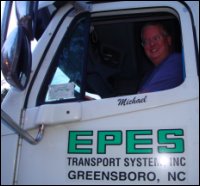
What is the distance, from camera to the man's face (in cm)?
285

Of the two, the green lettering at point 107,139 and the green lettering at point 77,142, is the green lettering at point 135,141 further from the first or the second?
the green lettering at point 77,142

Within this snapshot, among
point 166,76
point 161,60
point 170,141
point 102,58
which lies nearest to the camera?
point 170,141

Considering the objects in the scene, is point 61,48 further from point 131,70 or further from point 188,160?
point 131,70

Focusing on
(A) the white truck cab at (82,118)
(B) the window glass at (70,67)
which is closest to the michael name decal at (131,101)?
(A) the white truck cab at (82,118)

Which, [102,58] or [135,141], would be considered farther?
[102,58]

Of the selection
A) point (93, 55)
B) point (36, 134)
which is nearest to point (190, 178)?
point (36, 134)

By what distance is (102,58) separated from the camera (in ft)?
11.2

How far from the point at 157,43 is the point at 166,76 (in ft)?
1.53

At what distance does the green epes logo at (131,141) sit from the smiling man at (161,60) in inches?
13.1

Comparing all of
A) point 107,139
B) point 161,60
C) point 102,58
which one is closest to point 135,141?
point 107,139

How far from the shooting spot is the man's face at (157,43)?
9.34 feet

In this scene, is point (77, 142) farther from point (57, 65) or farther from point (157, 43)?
point (157, 43)

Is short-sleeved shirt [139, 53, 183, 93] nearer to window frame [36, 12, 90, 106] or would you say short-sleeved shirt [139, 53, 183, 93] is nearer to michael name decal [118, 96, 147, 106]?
michael name decal [118, 96, 147, 106]

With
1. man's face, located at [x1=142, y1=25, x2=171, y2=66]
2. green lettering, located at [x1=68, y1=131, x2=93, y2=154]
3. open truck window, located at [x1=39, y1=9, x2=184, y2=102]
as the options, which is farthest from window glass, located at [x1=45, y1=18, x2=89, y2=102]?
man's face, located at [x1=142, y1=25, x2=171, y2=66]
